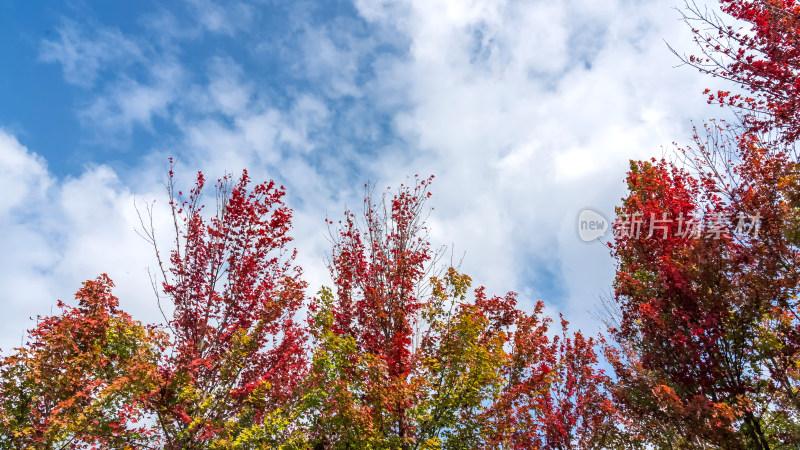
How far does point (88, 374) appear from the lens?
29.8 ft

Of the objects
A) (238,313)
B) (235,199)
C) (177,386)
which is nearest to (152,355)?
(177,386)

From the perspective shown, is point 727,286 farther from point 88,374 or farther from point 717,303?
point 88,374

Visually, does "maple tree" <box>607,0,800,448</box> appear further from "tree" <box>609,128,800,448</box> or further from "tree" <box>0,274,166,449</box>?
"tree" <box>0,274,166,449</box>

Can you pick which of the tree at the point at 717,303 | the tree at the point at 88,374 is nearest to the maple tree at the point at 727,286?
the tree at the point at 717,303

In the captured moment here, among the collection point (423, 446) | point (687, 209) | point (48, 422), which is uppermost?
point (687, 209)

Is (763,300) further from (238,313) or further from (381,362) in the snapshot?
(238,313)

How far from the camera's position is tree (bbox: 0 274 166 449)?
798 cm

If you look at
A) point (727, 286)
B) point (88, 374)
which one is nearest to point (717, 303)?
point (727, 286)

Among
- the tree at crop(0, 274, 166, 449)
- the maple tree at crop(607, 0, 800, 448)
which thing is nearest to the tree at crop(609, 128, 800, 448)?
the maple tree at crop(607, 0, 800, 448)

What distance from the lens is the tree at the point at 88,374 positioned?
7984 millimetres

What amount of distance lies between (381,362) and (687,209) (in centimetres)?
844

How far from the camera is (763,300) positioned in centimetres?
867

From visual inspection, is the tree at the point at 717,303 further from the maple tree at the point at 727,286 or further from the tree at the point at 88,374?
the tree at the point at 88,374

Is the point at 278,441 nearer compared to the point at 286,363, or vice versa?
the point at 278,441
